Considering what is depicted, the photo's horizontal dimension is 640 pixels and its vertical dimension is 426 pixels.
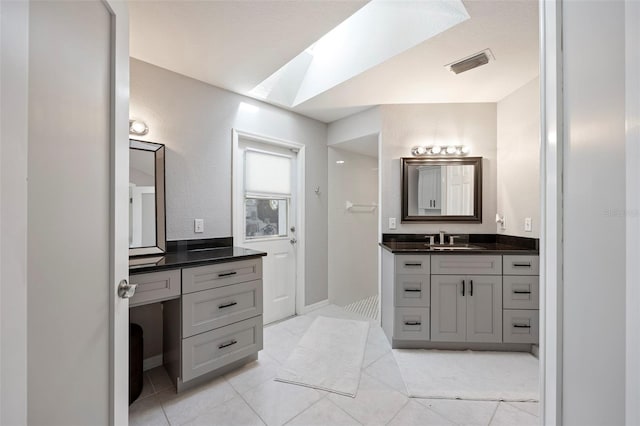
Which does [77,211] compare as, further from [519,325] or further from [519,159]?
[519,159]

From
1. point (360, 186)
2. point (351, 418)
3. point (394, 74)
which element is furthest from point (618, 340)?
point (360, 186)

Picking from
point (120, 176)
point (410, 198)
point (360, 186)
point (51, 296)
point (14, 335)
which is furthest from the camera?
point (360, 186)

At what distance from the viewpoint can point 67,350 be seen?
0.68m

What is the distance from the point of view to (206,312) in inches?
68.5

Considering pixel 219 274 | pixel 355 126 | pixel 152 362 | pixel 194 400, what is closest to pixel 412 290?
pixel 219 274

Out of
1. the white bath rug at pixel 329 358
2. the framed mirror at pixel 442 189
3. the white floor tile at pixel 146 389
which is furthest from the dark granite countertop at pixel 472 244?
the white floor tile at pixel 146 389

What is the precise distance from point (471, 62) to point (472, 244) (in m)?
1.72

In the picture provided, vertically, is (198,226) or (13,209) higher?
(13,209)

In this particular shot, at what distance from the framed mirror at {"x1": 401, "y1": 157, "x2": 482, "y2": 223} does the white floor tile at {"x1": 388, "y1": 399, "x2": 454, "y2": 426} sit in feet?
5.63

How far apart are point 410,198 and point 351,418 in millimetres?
2066

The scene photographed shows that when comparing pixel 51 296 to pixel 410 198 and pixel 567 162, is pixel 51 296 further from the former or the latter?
pixel 410 198

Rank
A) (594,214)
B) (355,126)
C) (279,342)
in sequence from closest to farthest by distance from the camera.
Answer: (594,214) → (279,342) → (355,126)

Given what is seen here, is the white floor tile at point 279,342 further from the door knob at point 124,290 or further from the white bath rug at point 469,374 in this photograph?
the door knob at point 124,290

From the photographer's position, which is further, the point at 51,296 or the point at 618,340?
the point at 51,296
